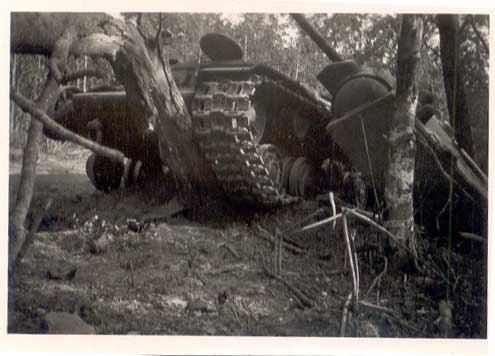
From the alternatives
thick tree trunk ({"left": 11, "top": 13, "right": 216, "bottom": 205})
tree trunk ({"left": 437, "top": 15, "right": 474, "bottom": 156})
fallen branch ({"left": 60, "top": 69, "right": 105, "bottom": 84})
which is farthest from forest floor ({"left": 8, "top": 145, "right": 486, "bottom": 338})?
tree trunk ({"left": 437, "top": 15, "right": 474, "bottom": 156})

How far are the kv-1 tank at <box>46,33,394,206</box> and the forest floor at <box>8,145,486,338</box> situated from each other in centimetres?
16

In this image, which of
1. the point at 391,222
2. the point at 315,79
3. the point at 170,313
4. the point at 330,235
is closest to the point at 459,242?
the point at 391,222

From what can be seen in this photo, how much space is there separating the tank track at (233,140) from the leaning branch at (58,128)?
578 mm

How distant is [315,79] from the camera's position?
4574mm

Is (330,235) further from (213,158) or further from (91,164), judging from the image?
(91,164)

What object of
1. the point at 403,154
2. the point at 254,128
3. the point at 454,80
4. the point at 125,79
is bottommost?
the point at 403,154

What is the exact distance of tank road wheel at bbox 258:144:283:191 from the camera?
4520mm

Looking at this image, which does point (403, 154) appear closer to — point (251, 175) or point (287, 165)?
point (287, 165)

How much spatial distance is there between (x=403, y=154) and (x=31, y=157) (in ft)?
7.76

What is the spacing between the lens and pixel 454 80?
4.53 meters

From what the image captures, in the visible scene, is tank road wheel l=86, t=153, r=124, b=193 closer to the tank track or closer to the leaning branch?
the leaning branch

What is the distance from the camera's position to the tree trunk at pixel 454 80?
4512 millimetres

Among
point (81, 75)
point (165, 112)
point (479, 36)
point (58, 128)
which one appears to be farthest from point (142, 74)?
point (479, 36)

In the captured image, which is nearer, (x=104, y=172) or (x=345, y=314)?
(x=345, y=314)
